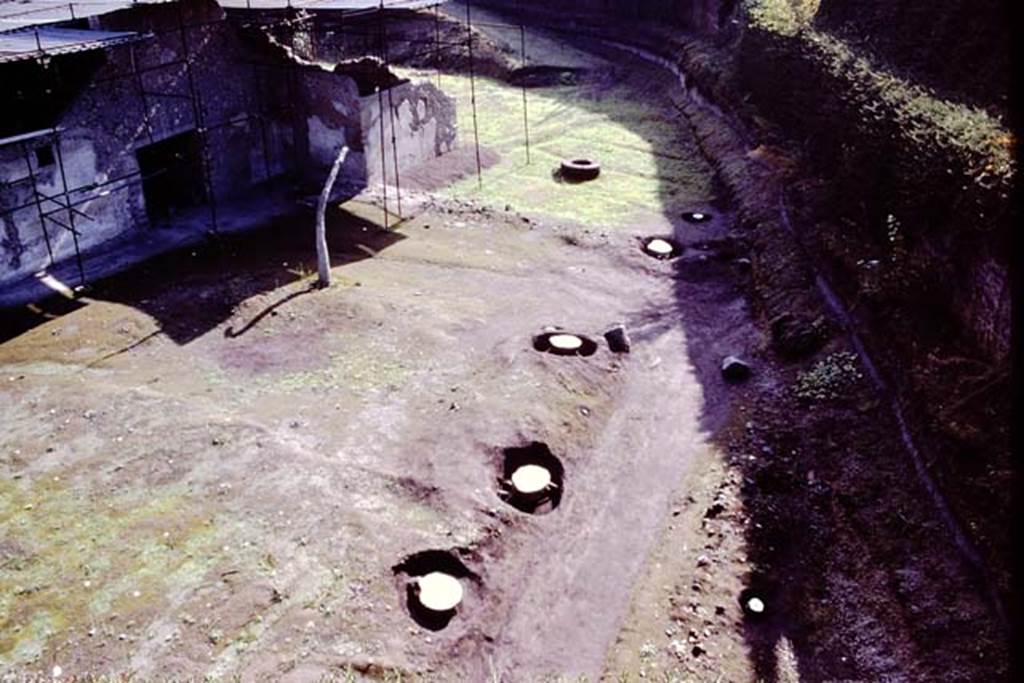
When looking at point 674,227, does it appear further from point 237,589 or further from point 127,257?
point 237,589

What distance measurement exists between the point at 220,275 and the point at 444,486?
33.8 feet

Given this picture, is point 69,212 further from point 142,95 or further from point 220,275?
point 220,275

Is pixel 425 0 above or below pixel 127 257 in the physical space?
above

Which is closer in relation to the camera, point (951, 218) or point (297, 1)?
point (951, 218)

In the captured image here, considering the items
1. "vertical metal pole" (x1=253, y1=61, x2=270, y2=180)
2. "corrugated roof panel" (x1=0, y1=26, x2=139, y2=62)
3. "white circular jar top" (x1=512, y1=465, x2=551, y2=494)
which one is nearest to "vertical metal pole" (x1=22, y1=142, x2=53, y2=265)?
"corrugated roof panel" (x1=0, y1=26, x2=139, y2=62)

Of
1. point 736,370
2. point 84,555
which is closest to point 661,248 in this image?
point 736,370

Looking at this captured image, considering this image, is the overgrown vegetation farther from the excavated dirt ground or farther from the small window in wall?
the small window in wall

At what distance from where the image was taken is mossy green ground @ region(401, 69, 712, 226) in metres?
26.7

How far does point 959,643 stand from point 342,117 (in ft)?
71.2

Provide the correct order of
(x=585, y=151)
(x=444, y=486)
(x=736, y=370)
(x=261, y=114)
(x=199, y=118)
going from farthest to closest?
(x=585, y=151) → (x=261, y=114) → (x=199, y=118) → (x=736, y=370) → (x=444, y=486)

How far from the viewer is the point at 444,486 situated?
1469 centimetres

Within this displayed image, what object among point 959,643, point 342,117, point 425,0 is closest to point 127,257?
point 342,117

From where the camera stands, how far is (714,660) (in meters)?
12.3

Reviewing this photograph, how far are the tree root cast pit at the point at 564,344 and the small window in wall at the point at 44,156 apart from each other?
12510 millimetres
